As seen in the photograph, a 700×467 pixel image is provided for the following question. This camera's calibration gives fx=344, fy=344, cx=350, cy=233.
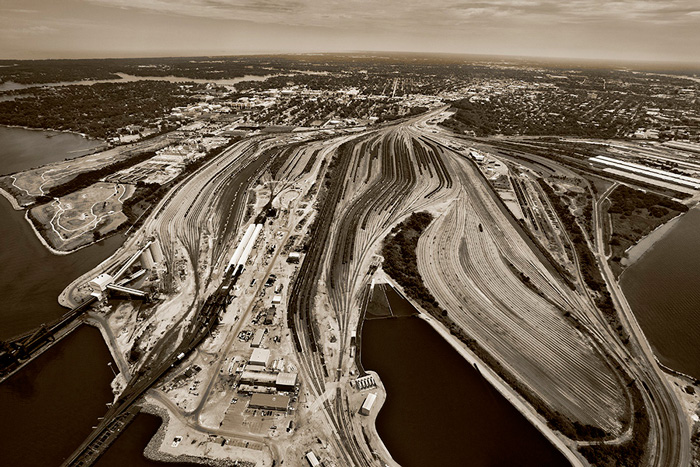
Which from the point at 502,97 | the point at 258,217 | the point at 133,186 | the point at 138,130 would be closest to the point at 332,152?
the point at 258,217

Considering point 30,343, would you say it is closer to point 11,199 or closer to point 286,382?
point 286,382

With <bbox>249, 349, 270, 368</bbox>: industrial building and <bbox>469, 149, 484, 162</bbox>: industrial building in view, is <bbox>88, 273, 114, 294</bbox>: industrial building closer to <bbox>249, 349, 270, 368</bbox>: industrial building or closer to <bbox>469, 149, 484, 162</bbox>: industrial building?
<bbox>249, 349, 270, 368</bbox>: industrial building

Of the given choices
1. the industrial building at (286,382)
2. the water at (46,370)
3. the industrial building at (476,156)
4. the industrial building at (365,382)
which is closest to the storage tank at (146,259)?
the water at (46,370)

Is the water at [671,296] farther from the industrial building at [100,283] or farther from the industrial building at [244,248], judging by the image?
the industrial building at [100,283]

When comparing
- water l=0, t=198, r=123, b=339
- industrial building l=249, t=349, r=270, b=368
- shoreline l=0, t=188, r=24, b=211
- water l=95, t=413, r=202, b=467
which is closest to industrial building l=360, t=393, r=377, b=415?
industrial building l=249, t=349, r=270, b=368

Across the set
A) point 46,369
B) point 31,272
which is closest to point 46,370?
point 46,369

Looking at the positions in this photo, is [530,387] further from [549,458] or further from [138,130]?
[138,130]
